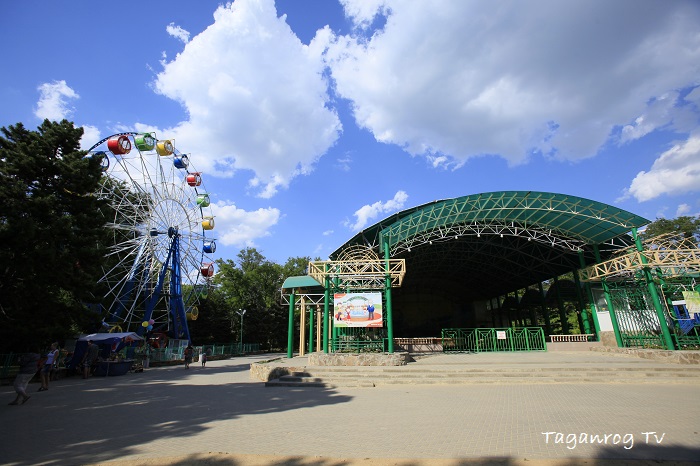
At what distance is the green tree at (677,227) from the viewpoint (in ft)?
135

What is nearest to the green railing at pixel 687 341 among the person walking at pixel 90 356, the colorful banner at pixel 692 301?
the colorful banner at pixel 692 301

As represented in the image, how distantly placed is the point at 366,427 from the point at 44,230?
47.0 feet

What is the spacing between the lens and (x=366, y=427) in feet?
21.0

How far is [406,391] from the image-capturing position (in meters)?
10.7

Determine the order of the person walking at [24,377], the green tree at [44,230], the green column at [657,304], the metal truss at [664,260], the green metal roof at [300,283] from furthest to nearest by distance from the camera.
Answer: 1. the green metal roof at [300,283]
2. the metal truss at [664,260]
3. the green column at [657,304]
4. the green tree at [44,230]
5. the person walking at [24,377]

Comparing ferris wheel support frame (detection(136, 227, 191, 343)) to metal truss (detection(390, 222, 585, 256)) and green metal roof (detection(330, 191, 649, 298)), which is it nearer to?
green metal roof (detection(330, 191, 649, 298))

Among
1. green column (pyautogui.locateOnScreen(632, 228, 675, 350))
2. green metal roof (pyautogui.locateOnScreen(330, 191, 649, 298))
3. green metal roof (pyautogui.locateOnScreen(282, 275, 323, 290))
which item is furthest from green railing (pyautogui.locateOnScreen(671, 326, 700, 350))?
green metal roof (pyautogui.locateOnScreen(282, 275, 323, 290))

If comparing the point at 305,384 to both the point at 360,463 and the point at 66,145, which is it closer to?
the point at 360,463

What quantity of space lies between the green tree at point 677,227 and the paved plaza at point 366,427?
143ft

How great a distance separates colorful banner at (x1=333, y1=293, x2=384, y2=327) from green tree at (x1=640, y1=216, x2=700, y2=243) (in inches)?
1689

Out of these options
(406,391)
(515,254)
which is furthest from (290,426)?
(515,254)

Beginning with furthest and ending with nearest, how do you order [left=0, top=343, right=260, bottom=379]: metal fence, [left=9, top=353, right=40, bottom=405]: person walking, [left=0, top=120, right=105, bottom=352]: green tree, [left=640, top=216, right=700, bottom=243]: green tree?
[left=640, top=216, right=700, bottom=243]: green tree, [left=0, top=343, right=260, bottom=379]: metal fence, [left=0, top=120, right=105, bottom=352]: green tree, [left=9, top=353, right=40, bottom=405]: person walking

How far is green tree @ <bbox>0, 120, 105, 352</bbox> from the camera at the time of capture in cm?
1320

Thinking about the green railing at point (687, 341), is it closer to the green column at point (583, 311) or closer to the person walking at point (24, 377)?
the green column at point (583, 311)
